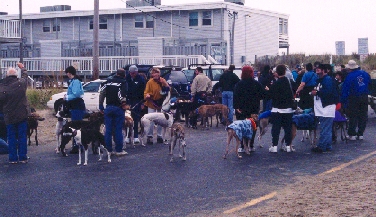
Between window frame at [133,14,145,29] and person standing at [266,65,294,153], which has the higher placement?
window frame at [133,14,145,29]

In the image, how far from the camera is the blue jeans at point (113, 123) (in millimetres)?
14219

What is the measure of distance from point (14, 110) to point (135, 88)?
406cm

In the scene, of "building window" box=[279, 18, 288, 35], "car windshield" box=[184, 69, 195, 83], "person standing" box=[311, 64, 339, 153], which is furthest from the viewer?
"building window" box=[279, 18, 288, 35]

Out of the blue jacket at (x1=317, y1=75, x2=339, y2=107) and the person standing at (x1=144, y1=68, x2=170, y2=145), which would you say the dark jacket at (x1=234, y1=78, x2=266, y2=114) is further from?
the person standing at (x1=144, y1=68, x2=170, y2=145)

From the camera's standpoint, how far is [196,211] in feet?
28.4

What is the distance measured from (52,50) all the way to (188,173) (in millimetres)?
38616

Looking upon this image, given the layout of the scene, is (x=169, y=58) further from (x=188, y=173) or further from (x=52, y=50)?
(x=188, y=173)

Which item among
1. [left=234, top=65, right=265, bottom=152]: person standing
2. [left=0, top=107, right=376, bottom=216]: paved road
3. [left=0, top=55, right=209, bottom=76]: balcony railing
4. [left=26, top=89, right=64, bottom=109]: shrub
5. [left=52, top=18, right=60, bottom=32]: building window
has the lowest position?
[left=0, top=107, right=376, bottom=216]: paved road

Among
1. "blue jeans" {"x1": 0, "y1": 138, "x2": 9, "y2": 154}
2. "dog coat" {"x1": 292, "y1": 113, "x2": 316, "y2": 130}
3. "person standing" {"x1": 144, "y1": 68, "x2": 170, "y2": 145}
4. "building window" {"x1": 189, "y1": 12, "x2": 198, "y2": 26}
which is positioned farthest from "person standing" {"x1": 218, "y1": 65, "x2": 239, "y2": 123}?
"building window" {"x1": 189, "y1": 12, "x2": 198, "y2": 26}

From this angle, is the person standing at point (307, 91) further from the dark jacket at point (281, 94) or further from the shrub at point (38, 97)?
the shrub at point (38, 97)

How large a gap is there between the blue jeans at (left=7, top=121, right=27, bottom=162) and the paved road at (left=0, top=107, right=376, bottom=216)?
0.26 meters

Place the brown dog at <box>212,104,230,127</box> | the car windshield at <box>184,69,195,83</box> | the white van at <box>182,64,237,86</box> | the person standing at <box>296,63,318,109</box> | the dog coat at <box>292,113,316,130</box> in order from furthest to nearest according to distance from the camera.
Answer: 1. the white van at <box>182,64,237,86</box>
2. the car windshield at <box>184,69,195,83</box>
3. the brown dog at <box>212,104,230,127</box>
4. the person standing at <box>296,63,318,109</box>
5. the dog coat at <box>292,113,316,130</box>

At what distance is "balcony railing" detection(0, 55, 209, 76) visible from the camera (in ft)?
131

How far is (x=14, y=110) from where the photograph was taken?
43.9 feet
